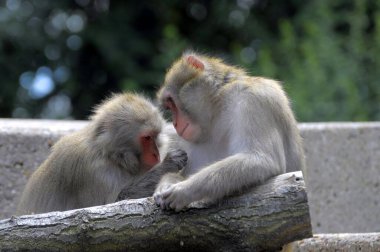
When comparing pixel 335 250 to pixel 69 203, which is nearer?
pixel 335 250

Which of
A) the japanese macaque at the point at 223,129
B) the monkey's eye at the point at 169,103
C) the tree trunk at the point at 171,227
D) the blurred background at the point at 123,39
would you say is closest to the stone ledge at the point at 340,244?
the japanese macaque at the point at 223,129

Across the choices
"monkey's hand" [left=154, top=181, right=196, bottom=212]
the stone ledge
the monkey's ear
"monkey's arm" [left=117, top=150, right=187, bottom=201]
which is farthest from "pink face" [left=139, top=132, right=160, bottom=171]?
"monkey's hand" [left=154, top=181, right=196, bottom=212]

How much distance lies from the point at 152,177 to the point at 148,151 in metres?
0.42

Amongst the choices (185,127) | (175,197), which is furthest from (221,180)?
(185,127)

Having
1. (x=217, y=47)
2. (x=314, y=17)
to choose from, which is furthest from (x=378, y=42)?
(x=217, y=47)

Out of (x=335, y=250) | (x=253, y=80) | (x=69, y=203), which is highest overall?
(x=253, y=80)

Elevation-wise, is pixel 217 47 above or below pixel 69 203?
above

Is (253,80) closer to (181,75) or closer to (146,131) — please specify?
(181,75)

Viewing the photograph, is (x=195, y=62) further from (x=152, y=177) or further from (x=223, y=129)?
(x=152, y=177)

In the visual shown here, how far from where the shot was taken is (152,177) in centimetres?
719

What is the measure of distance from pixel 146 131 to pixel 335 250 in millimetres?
1623

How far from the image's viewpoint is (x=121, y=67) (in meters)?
16.3

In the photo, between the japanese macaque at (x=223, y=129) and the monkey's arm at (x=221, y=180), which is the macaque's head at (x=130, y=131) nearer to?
the japanese macaque at (x=223, y=129)

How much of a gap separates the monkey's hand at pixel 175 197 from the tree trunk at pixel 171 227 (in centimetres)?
4
